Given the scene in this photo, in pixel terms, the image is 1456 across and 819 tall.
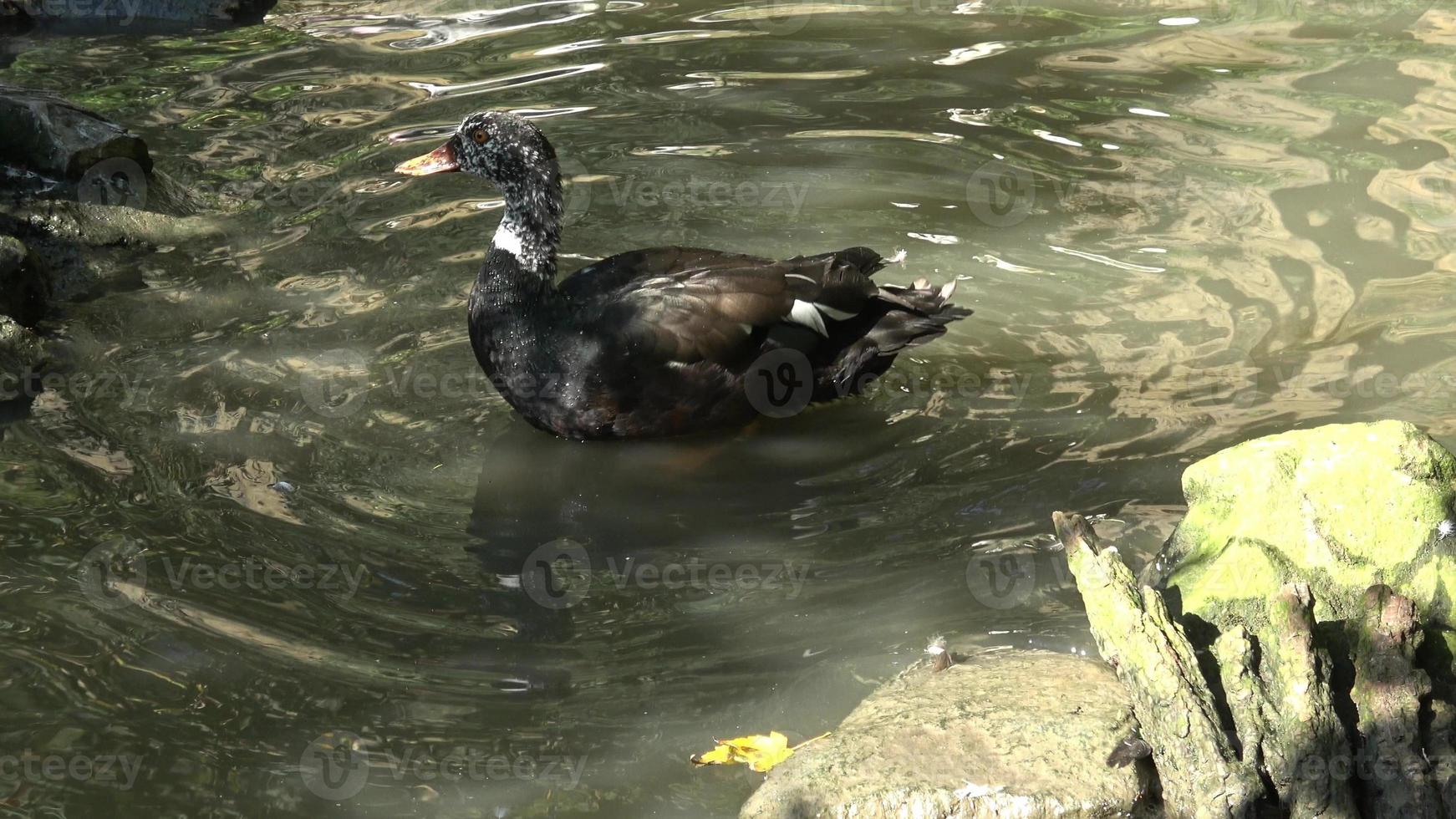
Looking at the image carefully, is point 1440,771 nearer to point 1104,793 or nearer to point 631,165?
point 1104,793

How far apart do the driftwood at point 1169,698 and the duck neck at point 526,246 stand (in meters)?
3.18

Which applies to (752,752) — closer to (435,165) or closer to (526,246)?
(526,246)

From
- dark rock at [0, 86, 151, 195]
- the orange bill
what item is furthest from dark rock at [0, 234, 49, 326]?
the orange bill

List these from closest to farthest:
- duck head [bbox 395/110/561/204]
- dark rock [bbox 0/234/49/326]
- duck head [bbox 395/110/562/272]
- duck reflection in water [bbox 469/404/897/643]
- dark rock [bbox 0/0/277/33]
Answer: duck reflection in water [bbox 469/404/897/643], duck head [bbox 395/110/562/272], duck head [bbox 395/110/561/204], dark rock [bbox 0/234/49/326], dark rock [bbox 0/0/277/33]

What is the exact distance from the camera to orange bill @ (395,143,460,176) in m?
6.86

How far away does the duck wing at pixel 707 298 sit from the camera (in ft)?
20.2

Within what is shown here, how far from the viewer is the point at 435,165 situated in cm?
691

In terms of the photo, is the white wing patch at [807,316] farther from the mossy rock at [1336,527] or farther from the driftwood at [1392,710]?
the driftwood at [1392,710]

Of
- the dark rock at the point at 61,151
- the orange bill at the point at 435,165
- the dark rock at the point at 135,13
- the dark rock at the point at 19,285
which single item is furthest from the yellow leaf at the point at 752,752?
the dark rock at the point at 135,13

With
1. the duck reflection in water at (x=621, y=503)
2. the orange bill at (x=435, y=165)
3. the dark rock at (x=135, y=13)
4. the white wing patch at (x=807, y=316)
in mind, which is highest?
the dark rock at (x=135, y=13)

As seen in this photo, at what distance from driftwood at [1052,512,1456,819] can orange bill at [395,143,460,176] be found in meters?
4.22

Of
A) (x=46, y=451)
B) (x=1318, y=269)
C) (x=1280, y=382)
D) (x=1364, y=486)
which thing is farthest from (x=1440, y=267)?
(x=46, y=451)

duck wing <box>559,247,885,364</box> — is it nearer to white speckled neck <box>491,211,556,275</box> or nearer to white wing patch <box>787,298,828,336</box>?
white wing patch <box>787,298,828,336</box>

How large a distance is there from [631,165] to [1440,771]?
6.33 meters
